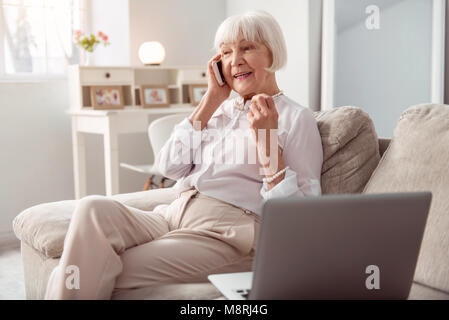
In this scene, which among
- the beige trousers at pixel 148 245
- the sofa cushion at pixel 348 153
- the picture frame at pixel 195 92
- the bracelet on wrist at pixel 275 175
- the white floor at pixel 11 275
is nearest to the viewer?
the beige trousers at pixel 148 245

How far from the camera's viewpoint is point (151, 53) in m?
3.58

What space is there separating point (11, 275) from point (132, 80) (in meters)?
1.41

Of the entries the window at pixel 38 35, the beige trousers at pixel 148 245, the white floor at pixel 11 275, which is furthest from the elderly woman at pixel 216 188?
the window at pixel 38 35

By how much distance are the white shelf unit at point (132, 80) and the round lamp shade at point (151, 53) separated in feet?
0.25

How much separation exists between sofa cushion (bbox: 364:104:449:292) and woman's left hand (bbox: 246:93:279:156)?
1.05ft

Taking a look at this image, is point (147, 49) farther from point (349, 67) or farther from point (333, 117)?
point (333, 117)

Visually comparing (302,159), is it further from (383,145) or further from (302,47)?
(302,47)

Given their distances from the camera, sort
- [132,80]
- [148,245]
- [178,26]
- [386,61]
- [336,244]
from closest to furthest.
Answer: [336,244]
[148,245]
[386,61]
[132,80]
[178,26]

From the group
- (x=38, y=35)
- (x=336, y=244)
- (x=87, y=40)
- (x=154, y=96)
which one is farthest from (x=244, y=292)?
(x=38, y=35)

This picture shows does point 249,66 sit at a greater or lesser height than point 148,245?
greater

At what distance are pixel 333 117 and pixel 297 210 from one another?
82cm

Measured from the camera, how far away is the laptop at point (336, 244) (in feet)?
3.05

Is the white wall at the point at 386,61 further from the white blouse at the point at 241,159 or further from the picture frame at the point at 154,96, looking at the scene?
the white blouse at the point at 241,159

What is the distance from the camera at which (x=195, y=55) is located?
3.98m
